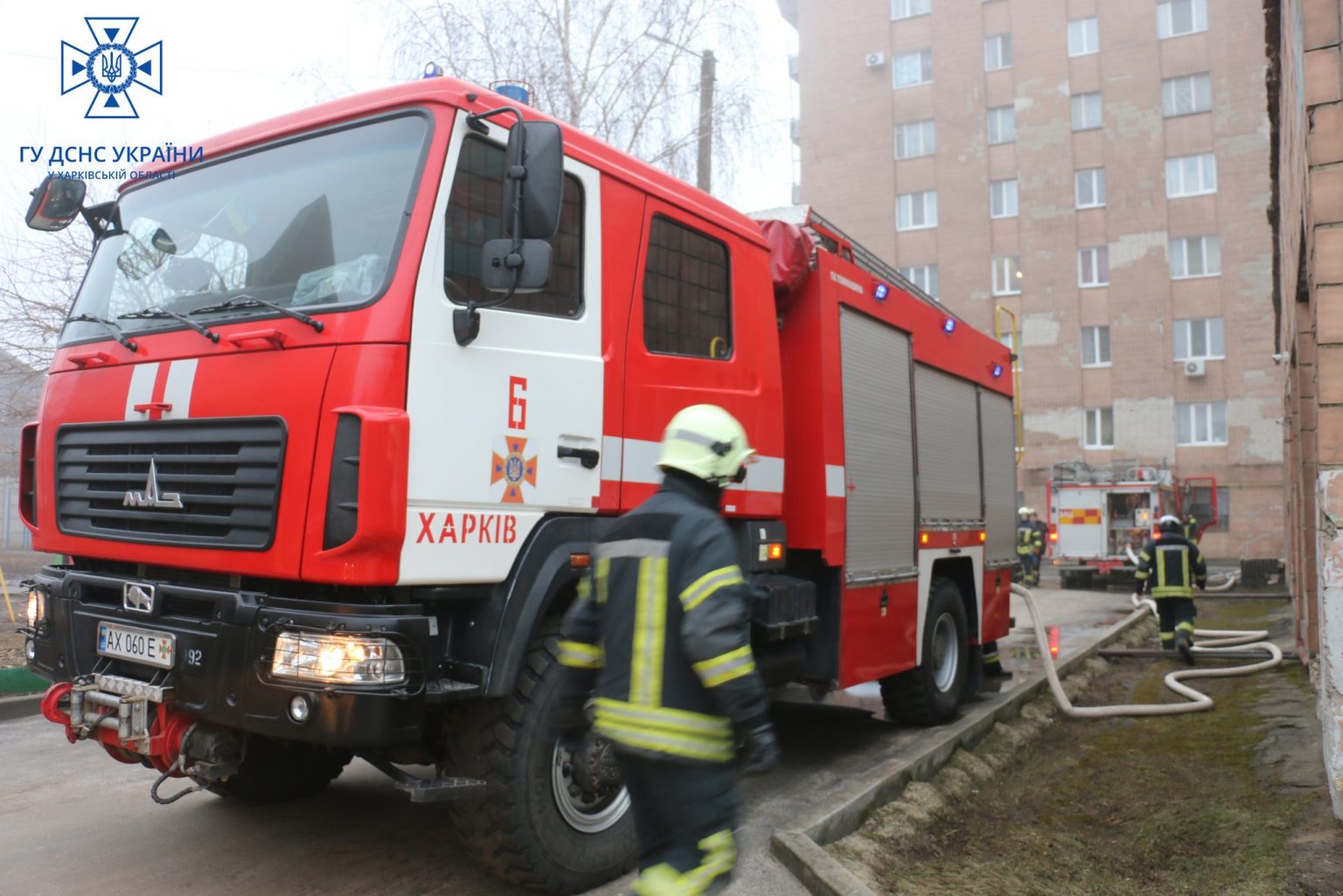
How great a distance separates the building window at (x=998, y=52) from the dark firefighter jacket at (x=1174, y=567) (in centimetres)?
2742

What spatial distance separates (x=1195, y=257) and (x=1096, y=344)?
361 cm

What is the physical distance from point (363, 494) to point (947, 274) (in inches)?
1305

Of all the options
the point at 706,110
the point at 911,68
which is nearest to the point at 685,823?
the point at 706,110

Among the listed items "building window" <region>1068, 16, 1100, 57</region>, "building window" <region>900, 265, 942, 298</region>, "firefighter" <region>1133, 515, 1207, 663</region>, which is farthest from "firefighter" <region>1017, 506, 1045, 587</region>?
"building window" <region>1068, 16, 1100, 57</region>

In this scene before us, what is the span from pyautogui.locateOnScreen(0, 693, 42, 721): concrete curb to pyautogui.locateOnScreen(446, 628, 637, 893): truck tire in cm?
484

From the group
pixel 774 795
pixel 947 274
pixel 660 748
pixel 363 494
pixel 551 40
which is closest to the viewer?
pixel 660 748

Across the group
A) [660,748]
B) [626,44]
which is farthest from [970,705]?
[626,44]

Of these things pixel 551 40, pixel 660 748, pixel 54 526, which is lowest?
pixel 660 748

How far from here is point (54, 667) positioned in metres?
4.05

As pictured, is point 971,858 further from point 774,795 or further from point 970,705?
point 970,705

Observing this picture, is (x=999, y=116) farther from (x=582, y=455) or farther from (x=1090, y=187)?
(x=582, y=455)

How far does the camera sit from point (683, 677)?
269 cm

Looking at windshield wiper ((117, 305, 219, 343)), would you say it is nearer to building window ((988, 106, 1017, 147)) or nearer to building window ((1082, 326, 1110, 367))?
building window ((1082, 326, 1110, 367))

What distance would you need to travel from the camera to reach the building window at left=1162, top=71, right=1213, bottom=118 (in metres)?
31.8
